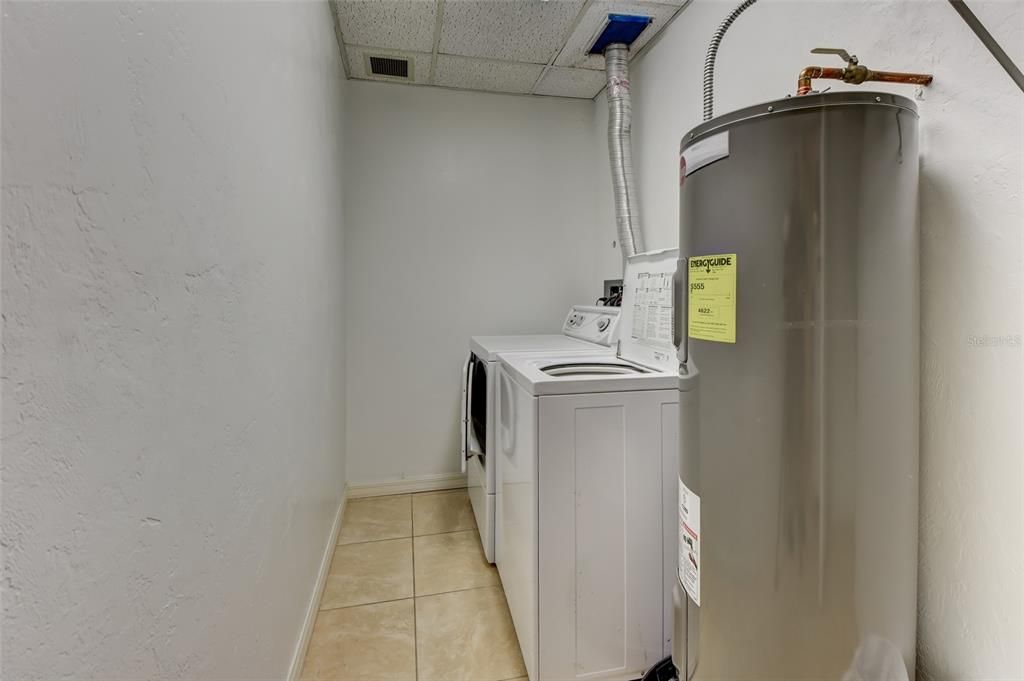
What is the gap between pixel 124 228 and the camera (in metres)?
0.58

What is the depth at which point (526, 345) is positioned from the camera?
2252 mm

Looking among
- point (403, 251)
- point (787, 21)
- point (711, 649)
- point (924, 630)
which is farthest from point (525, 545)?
point (403, 251)

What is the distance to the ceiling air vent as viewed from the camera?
7.87ft

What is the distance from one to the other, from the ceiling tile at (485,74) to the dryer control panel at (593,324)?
4.25 feet

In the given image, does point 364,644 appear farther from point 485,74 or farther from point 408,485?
point 485,74

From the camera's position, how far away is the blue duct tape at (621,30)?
6.61 ft

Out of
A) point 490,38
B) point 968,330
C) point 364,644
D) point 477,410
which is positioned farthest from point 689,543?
point 490,38

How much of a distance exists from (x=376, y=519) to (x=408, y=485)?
36 cm

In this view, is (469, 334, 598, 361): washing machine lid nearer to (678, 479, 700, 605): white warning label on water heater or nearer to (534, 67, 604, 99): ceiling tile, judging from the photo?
(678, 479, 700, 605): white warning label on water heater

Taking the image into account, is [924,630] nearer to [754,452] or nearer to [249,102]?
[754,452]

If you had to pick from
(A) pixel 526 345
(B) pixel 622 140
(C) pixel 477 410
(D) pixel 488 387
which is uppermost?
(B) pixel 622 140

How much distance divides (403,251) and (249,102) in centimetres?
171

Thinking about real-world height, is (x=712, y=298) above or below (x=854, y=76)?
below

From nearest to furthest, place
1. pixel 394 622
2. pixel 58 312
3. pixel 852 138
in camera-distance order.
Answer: pixel 58 312 < pixel 852 138 < pixel 394 622
